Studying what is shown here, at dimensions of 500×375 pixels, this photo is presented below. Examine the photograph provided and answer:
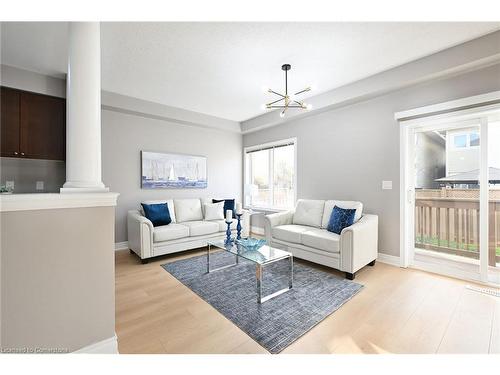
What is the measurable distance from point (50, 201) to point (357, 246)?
115 inches

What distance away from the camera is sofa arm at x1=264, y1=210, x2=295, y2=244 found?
3.61 m

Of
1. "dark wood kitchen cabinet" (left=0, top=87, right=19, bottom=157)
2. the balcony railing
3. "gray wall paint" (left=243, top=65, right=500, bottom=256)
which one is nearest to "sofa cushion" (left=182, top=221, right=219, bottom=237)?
"gray wall paint" (left=243, top=65, right=500, bottom=256)

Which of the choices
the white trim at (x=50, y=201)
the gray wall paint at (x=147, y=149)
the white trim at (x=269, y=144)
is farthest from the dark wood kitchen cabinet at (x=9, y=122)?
the white trim at (x=269, y=144)

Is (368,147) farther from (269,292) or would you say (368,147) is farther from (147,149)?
(147,149)

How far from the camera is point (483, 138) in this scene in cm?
261

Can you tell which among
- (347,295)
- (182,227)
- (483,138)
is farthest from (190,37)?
(483,138)

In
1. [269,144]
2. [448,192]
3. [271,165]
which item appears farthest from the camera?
[271,165]

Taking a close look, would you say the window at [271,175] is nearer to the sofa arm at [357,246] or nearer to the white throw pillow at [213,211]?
the white throw pillow at [213,211]

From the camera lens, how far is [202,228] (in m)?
3.86

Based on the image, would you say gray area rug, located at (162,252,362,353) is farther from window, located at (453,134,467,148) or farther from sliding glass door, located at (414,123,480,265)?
window, located at (453,134,467,148)

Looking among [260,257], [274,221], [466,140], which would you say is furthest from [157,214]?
[466,140]

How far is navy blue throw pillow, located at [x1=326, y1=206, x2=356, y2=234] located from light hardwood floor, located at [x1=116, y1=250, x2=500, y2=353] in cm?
69

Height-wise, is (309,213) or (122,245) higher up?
(309,213)
